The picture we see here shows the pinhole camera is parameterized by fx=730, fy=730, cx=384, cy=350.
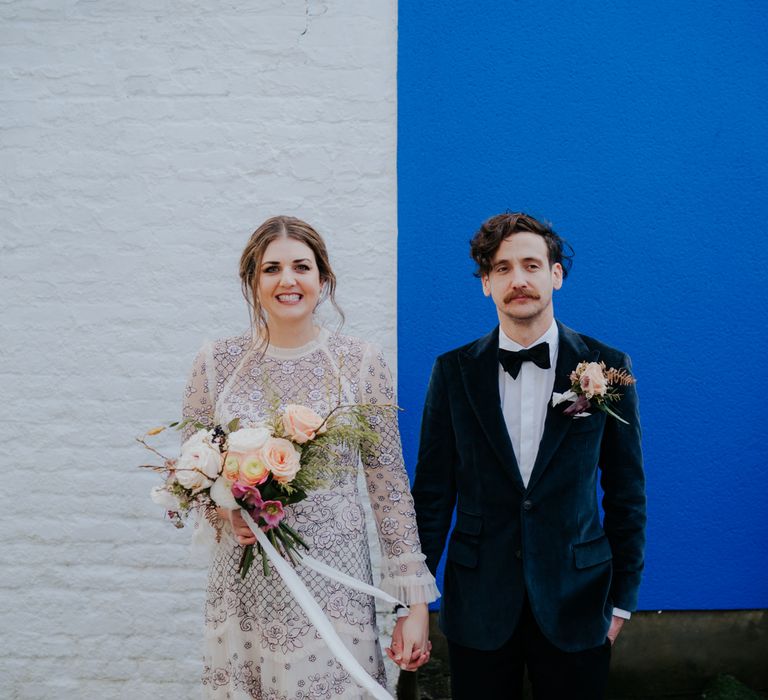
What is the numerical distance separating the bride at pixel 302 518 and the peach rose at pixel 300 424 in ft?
0.69

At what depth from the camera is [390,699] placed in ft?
6.56

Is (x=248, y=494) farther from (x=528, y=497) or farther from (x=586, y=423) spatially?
(x=586, y=423)

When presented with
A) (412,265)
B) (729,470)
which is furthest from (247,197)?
(729,470)

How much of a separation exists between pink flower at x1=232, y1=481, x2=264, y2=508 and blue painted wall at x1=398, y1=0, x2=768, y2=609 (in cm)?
141

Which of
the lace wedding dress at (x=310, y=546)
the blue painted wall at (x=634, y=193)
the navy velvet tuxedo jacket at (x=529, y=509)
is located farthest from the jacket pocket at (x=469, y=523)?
the blue painted wall at (x=634, y=193)

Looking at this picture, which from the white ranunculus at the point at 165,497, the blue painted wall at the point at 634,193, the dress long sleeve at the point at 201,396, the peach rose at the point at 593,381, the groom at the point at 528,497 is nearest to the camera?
the white ranunculus at the point at 165,497

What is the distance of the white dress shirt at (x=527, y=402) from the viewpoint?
7.01ft

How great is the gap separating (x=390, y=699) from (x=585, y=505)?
767 millimetres

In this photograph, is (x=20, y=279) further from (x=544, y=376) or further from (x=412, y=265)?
(x=544, y=376)

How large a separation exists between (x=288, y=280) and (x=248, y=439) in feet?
1.71

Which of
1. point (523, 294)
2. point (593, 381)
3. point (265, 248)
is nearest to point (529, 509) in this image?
point (593, 381)

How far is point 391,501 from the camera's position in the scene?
2146 mm

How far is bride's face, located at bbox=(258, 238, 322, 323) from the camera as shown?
6.90 feet

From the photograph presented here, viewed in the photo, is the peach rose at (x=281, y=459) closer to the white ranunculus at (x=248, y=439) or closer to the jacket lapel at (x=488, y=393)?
the white ranunculus at (x=248, y=439)
